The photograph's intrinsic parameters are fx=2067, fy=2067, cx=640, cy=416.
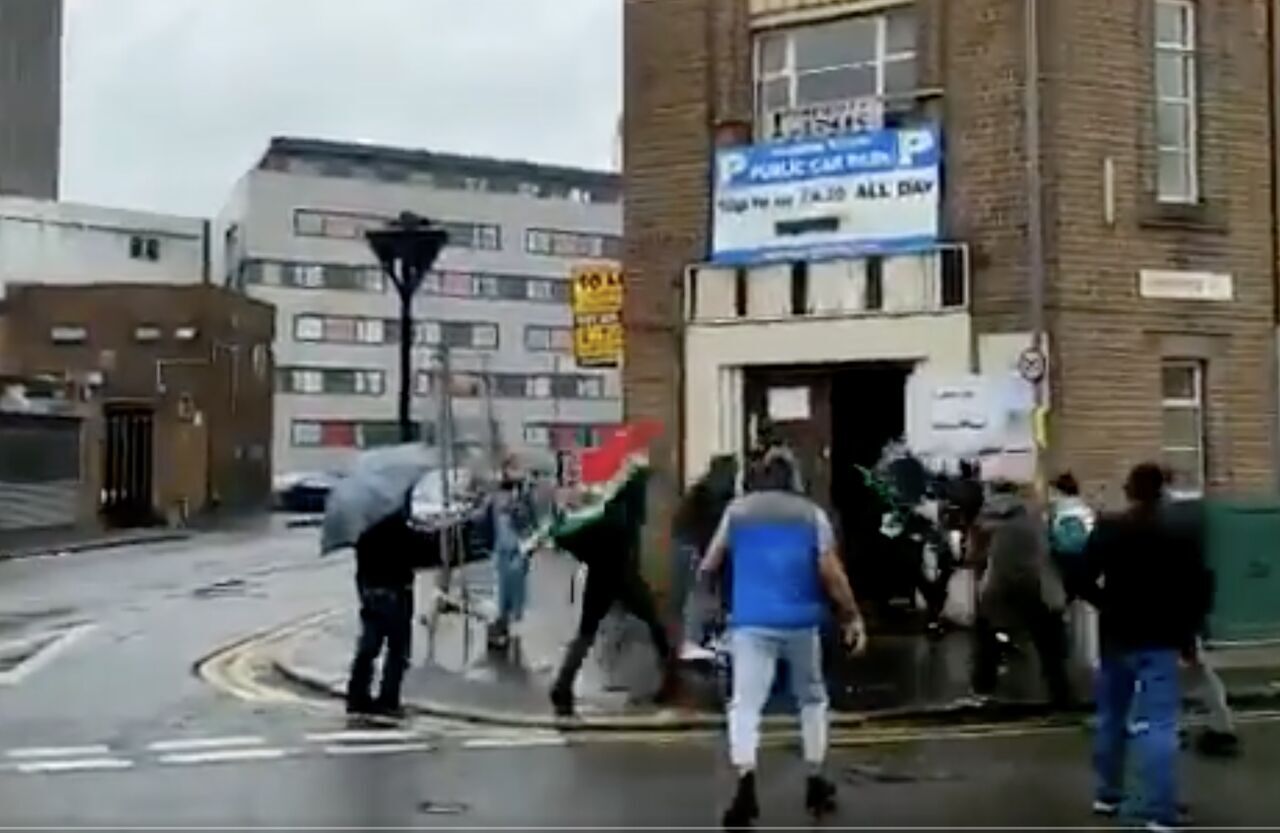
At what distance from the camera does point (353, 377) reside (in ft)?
320

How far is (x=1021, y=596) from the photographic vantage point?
47.1ft

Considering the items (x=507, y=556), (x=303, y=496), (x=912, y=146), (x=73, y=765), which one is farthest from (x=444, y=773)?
(x=303, y=496)

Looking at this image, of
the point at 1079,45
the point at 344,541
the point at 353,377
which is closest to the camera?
the point at 344,541

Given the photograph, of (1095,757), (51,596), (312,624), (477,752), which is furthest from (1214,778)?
(51,596)

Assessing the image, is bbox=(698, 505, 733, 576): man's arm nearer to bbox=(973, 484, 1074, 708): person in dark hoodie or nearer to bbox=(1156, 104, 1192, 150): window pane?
bbox=(973, 484, 1074, 708): person in dark hoodie

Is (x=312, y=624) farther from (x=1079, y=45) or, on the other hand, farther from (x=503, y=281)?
(x=503, y=281)

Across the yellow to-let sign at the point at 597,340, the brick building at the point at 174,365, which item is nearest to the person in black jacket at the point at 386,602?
the yellow to-let sign at the point at 597,340

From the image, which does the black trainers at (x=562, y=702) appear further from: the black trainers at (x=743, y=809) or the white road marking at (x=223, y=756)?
the black trainers at (x=743, y=809)

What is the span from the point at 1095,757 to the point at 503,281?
94.9m

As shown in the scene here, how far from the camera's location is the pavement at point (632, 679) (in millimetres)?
13906

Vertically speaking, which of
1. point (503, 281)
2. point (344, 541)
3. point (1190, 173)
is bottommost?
point (344, 541)

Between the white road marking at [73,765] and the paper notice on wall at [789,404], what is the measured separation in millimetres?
9674

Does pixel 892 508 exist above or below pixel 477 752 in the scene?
above

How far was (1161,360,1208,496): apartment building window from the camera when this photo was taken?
1939 centimetres
